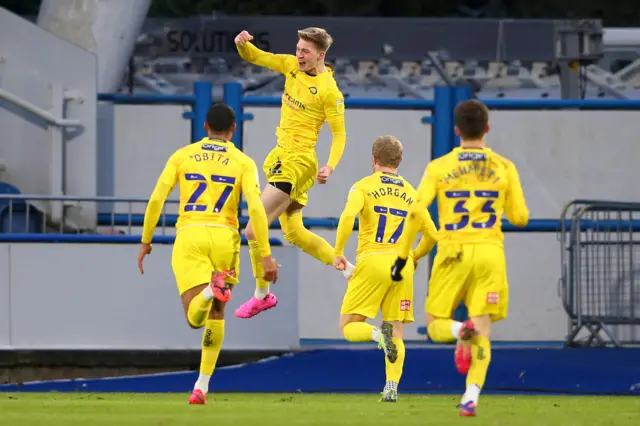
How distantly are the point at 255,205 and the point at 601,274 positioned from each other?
282 inches

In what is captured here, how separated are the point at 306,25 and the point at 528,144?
3.86 m

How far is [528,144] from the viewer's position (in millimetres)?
18797

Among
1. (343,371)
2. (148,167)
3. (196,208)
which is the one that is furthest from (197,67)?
(196,208)

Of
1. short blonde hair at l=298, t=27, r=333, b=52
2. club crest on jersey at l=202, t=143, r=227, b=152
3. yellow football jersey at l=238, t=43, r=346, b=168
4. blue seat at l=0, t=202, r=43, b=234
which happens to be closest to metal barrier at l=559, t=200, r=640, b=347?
yellow football jersey at l=238, t=43, r=346, b=168

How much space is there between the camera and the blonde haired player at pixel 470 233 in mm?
9945

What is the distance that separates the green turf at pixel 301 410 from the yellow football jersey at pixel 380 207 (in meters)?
1.32

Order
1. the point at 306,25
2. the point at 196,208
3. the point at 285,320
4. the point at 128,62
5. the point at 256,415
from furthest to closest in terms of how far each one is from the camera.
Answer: the point at 306,25, the point at 128,62, the point at 285,320, the point at 196,208, the point at 256,415

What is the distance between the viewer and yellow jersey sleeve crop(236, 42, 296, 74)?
13078 mm

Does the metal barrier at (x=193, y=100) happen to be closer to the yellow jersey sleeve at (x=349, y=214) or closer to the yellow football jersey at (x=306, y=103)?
the yellow football jersey at (x=306, y=103)

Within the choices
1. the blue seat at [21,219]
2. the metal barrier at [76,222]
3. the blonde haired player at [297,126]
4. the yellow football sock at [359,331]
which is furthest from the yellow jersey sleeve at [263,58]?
the blue seat at [21,219]

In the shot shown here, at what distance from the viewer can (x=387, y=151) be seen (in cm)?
1272

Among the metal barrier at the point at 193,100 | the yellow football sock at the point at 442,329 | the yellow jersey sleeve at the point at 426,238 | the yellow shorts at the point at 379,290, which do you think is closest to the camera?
the yellow football sock at the point at 442,329

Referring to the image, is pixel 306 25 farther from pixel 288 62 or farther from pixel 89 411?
pixel 89 411

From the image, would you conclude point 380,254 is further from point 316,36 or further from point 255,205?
point 316,36
